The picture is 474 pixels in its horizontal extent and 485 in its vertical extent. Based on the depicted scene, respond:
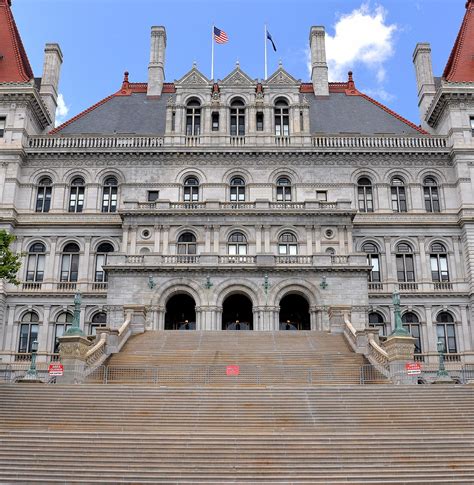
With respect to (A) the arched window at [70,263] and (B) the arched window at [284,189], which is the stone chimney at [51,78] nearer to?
(A) the arched window at [70,263]

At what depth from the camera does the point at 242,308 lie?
4141 centimetres

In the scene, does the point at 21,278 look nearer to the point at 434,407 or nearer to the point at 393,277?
the point at 393,277

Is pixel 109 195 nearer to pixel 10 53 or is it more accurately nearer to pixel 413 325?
pixel 10 53

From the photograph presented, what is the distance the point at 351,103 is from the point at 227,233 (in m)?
18.7

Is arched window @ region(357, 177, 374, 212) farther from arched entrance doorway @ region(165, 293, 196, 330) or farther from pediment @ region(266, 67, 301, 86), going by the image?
arched entrance doorway @ region(165, 293, 196, 330)

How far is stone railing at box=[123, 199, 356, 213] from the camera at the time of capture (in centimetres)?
4122

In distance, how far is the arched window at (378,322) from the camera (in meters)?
41.7

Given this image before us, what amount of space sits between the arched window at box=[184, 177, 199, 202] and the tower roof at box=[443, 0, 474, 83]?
817 inches

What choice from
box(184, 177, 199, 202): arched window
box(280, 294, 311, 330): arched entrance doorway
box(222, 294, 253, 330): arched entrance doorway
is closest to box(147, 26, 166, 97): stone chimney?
box(184, 177, 199, 202): arched window

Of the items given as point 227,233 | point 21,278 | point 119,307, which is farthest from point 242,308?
point 21,278

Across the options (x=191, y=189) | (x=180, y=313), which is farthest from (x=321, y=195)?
(x=180, y=313)

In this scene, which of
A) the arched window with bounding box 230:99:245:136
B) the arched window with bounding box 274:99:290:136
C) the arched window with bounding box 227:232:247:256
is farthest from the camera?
the arched window with bounding box 230:99:245:136

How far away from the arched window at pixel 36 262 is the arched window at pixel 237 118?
16.5 metres

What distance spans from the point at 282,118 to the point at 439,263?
52.0 feet
